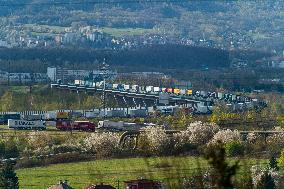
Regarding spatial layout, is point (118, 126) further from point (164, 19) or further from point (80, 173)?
point (164, 19)

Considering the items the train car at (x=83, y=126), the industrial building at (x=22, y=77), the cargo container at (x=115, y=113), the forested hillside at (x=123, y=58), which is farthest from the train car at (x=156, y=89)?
the train car at (x=83, y=126)

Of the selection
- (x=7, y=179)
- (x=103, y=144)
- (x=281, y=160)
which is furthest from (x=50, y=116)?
(x=7, y=179)

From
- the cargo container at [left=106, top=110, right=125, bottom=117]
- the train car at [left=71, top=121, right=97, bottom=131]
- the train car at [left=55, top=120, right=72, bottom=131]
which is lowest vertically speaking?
the cargo container at [left=106, top=110, right=125, bottom=117]

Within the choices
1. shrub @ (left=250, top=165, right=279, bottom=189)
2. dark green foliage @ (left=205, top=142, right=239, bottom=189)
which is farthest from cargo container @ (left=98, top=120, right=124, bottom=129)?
dark green foliage @ (left=205, top=142, right=239, bottom=189)

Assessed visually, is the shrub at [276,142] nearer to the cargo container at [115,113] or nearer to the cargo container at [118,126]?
the cargo container at [118,126]

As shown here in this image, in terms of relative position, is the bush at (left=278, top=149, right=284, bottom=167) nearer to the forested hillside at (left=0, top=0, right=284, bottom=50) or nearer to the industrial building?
the industrial building

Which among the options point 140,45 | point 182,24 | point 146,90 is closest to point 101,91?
point 146,90

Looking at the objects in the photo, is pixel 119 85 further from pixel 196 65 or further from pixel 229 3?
pixel 229 3

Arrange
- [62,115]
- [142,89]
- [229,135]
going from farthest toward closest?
[142,89]
[62,115]
[229,135]
